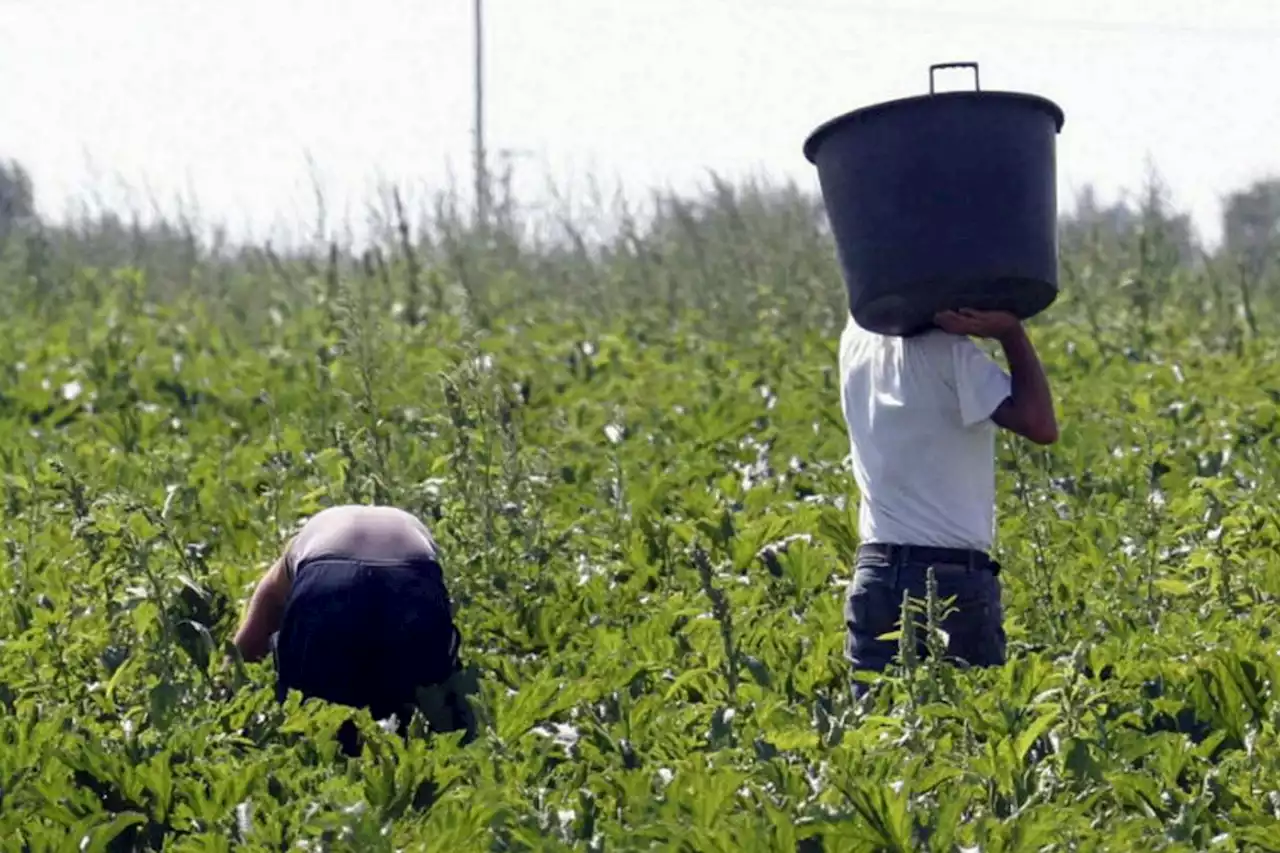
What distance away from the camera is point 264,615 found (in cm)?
580

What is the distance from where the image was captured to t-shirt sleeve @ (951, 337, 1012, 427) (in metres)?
5.19

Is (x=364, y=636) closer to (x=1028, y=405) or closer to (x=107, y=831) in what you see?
(x=107, y=831)

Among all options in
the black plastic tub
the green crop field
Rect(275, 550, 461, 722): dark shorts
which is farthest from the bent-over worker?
the black plastic tub

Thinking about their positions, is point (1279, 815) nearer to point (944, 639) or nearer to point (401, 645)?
point (944, 639)

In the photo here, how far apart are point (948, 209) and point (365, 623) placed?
5.40ft

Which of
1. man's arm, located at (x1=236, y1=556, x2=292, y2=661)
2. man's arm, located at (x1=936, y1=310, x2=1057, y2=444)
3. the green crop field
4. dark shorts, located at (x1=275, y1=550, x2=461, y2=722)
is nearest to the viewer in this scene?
the green crop field

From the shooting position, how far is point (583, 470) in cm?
791

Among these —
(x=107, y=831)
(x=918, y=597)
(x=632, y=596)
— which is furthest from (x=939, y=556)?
(x=107, y=831)

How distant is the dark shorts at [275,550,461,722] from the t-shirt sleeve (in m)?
1.33

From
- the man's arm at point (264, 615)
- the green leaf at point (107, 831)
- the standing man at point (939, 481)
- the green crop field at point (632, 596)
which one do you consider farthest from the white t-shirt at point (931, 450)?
the green leaf at point (107, 831)

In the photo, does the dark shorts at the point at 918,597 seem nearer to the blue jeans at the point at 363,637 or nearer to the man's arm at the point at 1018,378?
the man's arm at the point at 1018,378

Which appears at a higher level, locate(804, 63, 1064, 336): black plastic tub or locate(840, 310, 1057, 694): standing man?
locate(804, 63, 1064, 336): black plastic tub

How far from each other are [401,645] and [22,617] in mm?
1178

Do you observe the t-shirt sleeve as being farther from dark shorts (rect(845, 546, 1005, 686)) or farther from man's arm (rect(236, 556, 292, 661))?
man's arm (rect(236, 556, 292, 661))
